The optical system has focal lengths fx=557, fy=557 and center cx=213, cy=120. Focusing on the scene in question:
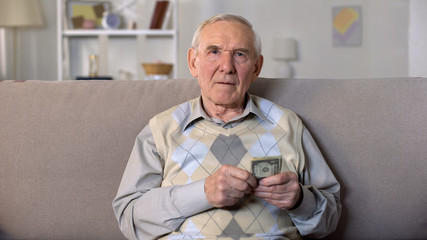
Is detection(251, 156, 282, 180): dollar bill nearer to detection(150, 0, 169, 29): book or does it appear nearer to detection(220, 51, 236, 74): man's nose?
detection(220, 51, 236, 74): man's nose

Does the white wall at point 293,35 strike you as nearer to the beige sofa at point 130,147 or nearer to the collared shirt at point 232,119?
the beige sofa at point 130,147

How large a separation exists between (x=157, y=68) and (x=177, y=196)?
3.46 meters

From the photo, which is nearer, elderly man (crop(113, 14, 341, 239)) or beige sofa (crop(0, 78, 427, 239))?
elderly man (crop(113, 14, 341, 239))

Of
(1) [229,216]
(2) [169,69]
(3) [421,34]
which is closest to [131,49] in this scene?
(2) [169,69]

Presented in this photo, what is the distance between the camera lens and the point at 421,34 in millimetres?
3533

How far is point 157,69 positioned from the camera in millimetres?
4902

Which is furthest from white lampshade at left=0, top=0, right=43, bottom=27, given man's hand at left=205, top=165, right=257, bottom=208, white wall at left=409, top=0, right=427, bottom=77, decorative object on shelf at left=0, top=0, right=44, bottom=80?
man's hand at left=205, top=165, right=257, bottom=208

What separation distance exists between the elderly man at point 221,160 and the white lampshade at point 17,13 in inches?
144

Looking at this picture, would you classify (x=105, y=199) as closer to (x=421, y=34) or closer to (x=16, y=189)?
(x=16, y=189)

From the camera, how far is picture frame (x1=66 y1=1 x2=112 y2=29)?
5.16 m

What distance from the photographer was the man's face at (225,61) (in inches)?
66.0

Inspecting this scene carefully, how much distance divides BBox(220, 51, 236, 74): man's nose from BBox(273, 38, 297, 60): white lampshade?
144 inches

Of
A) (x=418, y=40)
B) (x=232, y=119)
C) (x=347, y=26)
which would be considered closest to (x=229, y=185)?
(x=232, y=119)

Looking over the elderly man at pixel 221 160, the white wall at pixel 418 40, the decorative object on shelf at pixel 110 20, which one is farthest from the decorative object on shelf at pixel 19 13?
the elderly man at pixel 221 160
